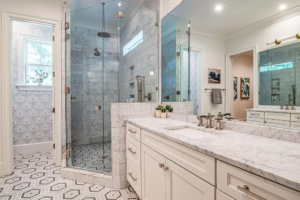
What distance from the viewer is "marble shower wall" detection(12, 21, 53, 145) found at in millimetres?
2877

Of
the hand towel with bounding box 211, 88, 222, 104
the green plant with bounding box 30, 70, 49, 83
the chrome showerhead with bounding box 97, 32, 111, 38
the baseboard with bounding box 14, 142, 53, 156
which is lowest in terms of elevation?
the baseboard with bounding box 14, 142, 53, 156

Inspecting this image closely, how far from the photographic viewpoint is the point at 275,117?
0.97 m

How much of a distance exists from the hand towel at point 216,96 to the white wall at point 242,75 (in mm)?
139

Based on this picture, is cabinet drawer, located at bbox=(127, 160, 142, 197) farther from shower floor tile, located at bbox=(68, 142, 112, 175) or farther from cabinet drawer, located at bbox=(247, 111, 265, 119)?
cabinet drawer, located at bbox=(247, 111, 265, 119)

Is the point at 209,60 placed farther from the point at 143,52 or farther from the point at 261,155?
the point at 143,52

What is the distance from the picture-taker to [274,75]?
3.18 feet

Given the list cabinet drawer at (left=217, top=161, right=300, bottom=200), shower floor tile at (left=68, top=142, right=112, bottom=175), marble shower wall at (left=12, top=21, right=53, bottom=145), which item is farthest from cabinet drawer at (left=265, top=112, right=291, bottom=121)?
marble shower wall at (left=12, top=21, right=53, bottom=145)

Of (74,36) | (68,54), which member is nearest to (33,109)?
(68,54)

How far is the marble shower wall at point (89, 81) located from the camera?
2.43 meters

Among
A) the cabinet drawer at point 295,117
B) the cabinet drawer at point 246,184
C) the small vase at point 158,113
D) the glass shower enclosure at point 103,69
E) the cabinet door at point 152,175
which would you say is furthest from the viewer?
the glass shower enclosure at point 103,69

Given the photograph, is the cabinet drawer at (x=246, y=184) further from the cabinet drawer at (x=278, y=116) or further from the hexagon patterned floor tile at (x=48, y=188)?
the hexagon patterned floor tile at (x=48, y=188)

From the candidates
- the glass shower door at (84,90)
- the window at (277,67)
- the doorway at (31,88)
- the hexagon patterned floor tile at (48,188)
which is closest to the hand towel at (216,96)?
the window at (277,67)

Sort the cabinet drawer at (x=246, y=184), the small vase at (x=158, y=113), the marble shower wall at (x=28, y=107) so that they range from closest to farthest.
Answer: the cabinet drawer at (x=246, y=184) < the small vase at (x=158, y=113) < the marble shower wall at (x=28, y=107)

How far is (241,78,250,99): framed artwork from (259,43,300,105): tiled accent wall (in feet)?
0.25
